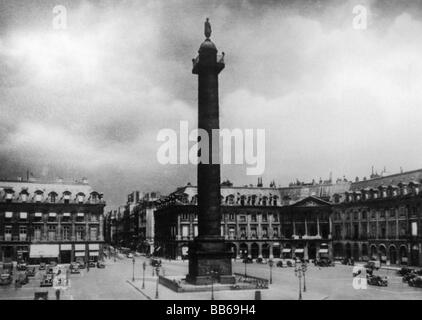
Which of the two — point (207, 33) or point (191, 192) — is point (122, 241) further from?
point (207, 33)

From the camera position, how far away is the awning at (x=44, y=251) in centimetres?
7288

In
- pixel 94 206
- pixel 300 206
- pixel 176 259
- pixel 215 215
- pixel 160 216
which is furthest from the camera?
pixel 160 216

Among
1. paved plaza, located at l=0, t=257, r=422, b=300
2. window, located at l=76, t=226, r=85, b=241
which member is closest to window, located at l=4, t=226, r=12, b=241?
window, located at l=76, t=226, r=85, b=241

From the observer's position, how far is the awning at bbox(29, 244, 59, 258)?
7288 centimetres

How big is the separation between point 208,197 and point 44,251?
137ft

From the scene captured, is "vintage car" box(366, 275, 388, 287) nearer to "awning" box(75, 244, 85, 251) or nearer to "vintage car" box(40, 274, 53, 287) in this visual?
"vintage car" box(40, 274, 53, 287)

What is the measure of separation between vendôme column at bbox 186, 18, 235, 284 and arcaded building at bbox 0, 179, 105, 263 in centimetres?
3988

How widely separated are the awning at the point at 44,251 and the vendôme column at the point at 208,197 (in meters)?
39.4

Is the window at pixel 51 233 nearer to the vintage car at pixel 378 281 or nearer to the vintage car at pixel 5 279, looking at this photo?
the vintage car at pixel 5 279

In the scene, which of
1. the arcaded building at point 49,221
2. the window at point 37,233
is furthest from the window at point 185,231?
A: the window at point 37,233

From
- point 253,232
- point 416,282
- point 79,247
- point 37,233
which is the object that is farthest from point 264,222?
point 416,282
